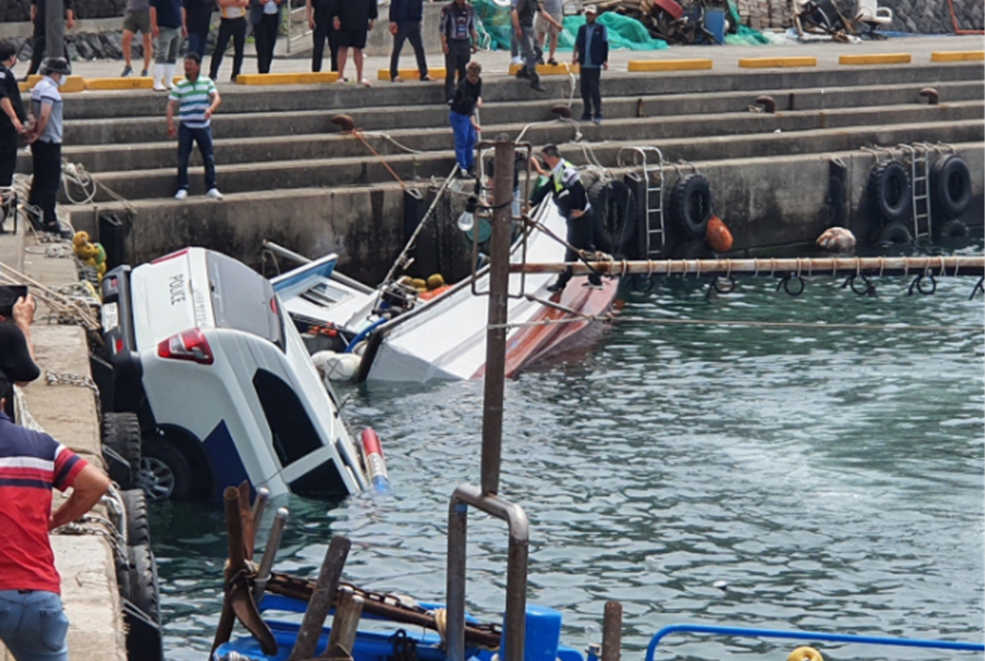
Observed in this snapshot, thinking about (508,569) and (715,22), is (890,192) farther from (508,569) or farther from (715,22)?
(508,569)

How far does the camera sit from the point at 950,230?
2625 cm

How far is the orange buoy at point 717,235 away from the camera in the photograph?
2333 centimetres

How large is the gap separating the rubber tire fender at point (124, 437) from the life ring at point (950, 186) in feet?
60.6

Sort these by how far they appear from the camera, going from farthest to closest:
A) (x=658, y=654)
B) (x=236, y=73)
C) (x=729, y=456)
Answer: (x=236, y=73)
(x=729, y=456)
(x=658, y=654)

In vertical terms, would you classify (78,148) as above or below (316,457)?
above

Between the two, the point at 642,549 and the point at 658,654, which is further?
the point at 642,549

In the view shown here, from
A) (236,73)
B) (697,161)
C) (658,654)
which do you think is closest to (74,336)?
(658,654)

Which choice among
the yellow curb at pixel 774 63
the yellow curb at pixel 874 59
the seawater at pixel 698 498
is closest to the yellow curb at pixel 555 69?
the yellow curb at pixel 774 63

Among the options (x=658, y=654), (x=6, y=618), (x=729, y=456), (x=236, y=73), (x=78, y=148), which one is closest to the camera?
(x=6, y=618)

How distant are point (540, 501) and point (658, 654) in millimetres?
2997

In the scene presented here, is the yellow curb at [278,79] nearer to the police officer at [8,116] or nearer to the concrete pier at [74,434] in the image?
the police officer at [8,116]

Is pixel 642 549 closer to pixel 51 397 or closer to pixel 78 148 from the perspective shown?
pixel 51 397

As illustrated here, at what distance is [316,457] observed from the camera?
Answer: 11406 millimetres

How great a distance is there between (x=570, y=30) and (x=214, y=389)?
22.4 m
